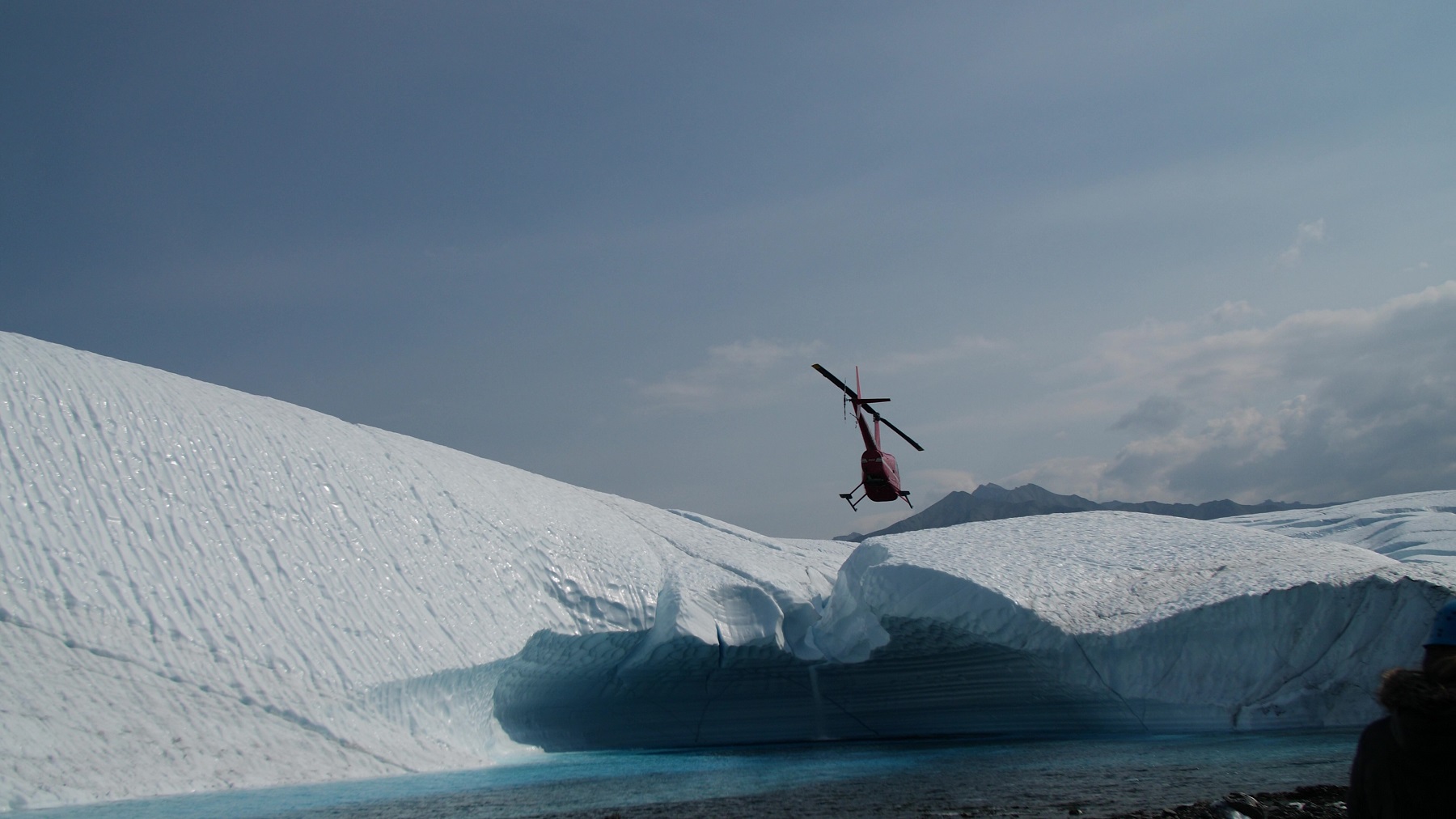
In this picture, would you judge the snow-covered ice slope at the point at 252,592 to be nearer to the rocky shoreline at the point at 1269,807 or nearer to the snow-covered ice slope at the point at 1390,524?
the rocky shoreline at the point at 1269,807

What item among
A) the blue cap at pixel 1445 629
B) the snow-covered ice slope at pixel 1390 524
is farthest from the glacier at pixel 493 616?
the blue cap at pixel 1445 629

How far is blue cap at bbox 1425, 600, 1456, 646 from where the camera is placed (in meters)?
1.74

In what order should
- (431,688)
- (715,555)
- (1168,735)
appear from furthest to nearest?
(715,555) < (1168,735) < (431,688)

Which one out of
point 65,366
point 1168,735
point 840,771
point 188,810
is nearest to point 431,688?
point 188,810

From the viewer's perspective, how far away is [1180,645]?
10711mm

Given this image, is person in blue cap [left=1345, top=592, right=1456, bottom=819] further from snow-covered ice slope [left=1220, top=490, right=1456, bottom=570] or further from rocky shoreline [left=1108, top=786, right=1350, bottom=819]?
snow-covered ice slope [left=1220, top=490, right=1456, bottom=570]

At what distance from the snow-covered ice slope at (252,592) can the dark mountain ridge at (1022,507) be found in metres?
34.4

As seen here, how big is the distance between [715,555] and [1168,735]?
646 centimetres

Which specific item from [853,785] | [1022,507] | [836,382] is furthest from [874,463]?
[1022,507]

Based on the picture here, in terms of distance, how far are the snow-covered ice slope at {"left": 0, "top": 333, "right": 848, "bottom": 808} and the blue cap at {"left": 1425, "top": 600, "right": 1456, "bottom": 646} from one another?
8.07m

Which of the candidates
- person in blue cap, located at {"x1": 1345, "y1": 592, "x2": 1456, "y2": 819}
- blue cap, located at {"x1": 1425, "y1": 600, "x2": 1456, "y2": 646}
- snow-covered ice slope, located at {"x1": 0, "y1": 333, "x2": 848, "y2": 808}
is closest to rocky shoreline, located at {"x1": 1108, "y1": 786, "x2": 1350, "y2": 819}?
person in blue cap, located at {"x1": 1345, "y1": 592, "x2": 1456, "y2": 819}

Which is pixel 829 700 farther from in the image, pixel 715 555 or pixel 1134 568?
pixel 1134 568

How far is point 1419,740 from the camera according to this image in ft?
5.56

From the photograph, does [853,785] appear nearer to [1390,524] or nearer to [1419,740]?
[1419,740]
